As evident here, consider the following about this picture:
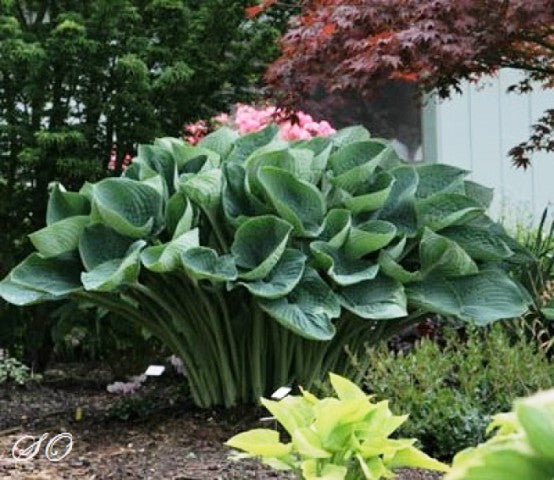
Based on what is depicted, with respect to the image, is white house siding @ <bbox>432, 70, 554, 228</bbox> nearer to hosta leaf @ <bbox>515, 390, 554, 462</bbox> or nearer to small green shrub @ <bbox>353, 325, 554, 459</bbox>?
small green shrub @ <bbox>353, 325, 554, 459</bbox>

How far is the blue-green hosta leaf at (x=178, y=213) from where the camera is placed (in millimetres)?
4157

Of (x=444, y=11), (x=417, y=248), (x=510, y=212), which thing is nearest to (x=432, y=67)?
(x=444, y=11)

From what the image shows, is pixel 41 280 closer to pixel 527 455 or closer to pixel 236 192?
pixel 236 192

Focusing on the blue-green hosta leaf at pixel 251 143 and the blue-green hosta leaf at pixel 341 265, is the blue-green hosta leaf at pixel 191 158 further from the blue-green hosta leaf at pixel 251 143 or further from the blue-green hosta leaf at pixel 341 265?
the blue-green hosta leaf at pixel 341 265

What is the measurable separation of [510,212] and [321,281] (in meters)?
5.05

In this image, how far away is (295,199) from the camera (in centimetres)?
430

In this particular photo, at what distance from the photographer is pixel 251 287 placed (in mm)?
4020

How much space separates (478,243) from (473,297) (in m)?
0.27

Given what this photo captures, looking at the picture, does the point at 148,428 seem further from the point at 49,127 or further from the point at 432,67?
the point at 49,127

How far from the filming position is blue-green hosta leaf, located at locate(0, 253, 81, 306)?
14.1ft

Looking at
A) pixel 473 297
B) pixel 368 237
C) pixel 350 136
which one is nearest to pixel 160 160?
pixel 350 136

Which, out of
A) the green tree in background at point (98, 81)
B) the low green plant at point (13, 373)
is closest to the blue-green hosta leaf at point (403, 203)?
the green tree in background at point (98, 81)

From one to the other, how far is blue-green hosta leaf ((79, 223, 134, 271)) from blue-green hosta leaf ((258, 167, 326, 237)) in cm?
60

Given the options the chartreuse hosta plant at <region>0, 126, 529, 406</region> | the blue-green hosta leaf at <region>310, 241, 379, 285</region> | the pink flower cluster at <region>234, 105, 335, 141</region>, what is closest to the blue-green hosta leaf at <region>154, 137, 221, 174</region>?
the chartreuse hosta plant at <region>0, 126, 529, 406</region>
